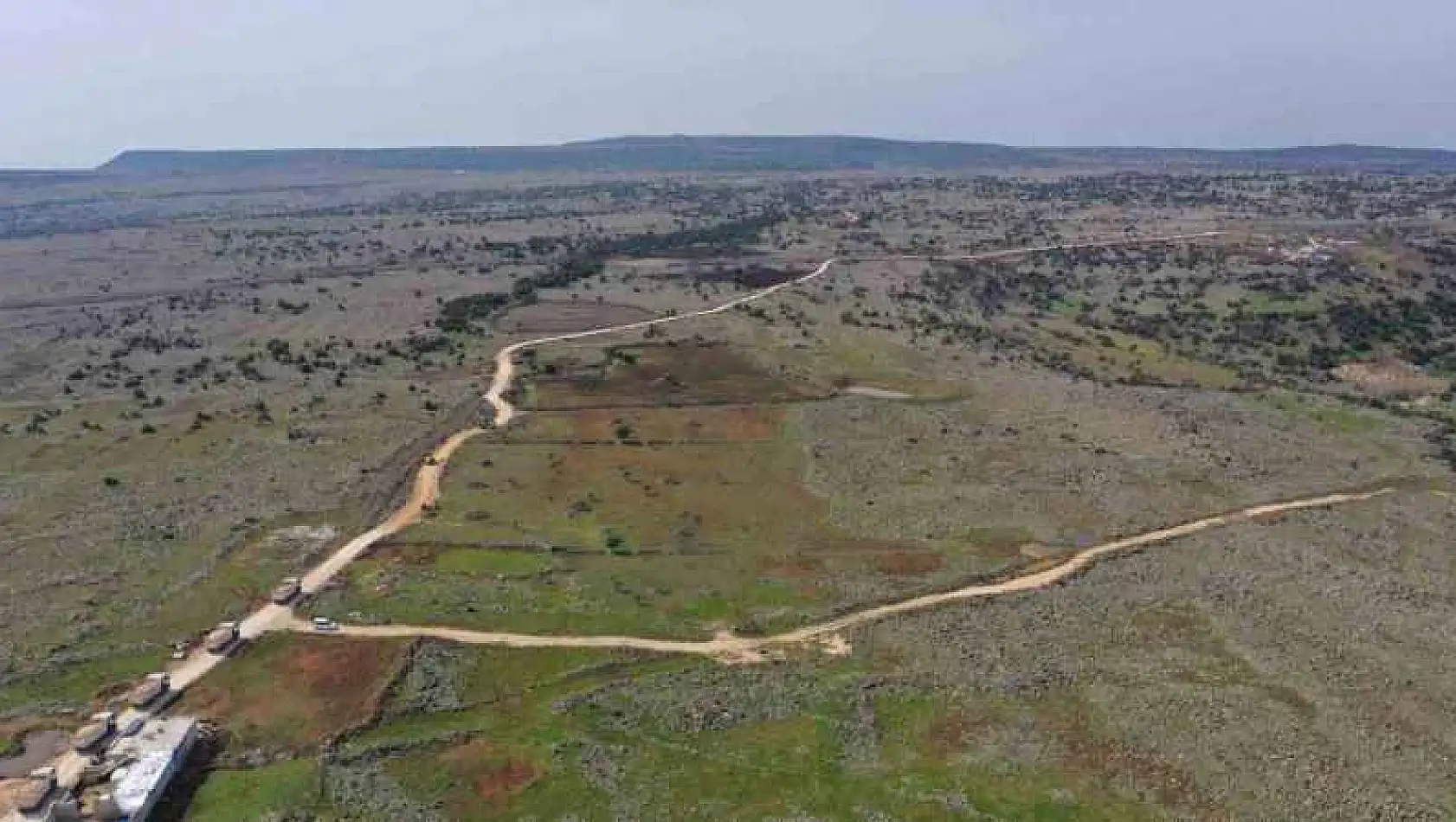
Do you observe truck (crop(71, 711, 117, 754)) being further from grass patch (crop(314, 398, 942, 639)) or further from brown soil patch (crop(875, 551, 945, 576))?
brown soil patch (crop(875, 551, 945, 576))

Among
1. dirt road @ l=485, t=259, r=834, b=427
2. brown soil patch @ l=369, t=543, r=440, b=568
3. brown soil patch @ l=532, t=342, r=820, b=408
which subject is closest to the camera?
brown soil patch @ l=369, t=543, r=440, b=568

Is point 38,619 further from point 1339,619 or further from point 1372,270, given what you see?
point 1372,270

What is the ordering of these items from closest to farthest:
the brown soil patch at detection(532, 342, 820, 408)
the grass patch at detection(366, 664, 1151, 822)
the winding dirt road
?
the grass patch at detection(366, 664, 1151, 822), the winding dirt road, the brown soil patch at detection(532, 342, 820, 408)

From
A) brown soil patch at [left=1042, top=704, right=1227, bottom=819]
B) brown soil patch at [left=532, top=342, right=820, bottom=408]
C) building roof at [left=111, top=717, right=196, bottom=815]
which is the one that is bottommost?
brown soil patch at [left=1042, top=704, right=1227, bottom=819]

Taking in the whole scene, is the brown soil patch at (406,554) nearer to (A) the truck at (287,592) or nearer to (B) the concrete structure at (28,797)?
(A) the truck at (287,592)

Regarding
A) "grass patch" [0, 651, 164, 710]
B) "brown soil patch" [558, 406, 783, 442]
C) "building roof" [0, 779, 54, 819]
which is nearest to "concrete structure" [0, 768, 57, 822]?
"building roof" [0, 779, 54, 819]

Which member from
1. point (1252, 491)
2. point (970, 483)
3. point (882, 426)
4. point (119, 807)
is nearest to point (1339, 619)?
point (1252, 491)

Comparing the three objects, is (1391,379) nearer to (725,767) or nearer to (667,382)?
(667,382)

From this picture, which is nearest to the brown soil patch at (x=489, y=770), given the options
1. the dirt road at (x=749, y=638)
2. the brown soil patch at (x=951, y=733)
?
the dirt road at (x=749, y=638)
